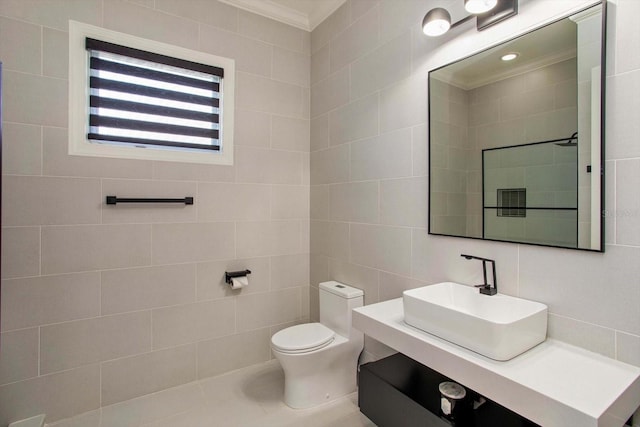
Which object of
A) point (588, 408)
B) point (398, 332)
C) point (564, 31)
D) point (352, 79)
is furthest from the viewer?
point (352, 79)

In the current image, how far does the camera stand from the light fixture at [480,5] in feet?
4.75

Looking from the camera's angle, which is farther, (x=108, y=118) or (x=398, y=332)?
(x=108, y=118)

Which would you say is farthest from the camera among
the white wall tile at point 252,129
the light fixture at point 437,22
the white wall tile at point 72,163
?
the white wall tile at point 252,129

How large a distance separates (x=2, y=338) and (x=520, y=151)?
9.56 feet

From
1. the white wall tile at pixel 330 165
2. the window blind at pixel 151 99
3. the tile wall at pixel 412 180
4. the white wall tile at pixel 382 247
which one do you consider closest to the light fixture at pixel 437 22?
the tile wall at pixel 412 180

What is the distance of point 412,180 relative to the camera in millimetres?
1958

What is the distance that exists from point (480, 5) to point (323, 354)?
2.07 metres

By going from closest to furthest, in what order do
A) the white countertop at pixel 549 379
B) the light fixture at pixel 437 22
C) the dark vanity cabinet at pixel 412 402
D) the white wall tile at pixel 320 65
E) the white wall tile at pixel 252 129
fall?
the white countertop at pixel 549 379
the dark vanity cabinet at pixel 412 402
the light fixture at pixel 437 22
the white wall tile at pixel 252 129
the white wall tile at pixel 320 65

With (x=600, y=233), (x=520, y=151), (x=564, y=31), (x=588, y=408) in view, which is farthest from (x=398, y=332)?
(x=564, y=31)

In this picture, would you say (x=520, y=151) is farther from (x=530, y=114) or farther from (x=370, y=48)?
(x=370, y=48)

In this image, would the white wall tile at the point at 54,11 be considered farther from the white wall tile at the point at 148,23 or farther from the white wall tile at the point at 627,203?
the white wall tile at the point at 627,203

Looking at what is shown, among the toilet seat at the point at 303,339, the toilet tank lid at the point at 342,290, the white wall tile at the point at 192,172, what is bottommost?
the toilet seat at the point at 303,339

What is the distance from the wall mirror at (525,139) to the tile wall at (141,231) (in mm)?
1375

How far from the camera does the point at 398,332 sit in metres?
1.46
